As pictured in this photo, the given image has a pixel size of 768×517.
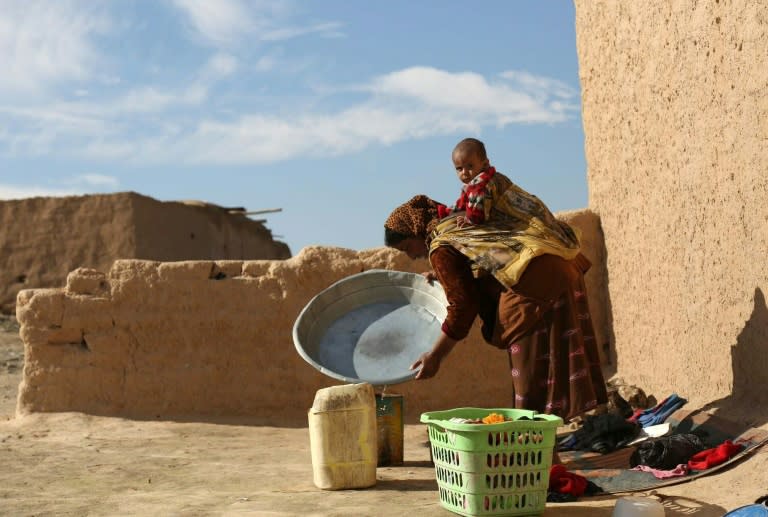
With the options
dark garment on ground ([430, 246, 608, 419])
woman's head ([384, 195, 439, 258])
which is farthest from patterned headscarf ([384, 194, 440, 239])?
dark garment on ground ([430, 246, 608, 419])

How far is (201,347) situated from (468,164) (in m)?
3.41

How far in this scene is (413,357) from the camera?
14.2 ft

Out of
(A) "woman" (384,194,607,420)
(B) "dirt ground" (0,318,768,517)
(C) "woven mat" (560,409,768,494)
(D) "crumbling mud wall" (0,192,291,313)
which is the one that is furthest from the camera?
(D) "crumbling mud wall" (0,192,291,313)

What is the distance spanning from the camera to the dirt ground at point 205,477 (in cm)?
347

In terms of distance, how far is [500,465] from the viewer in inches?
127

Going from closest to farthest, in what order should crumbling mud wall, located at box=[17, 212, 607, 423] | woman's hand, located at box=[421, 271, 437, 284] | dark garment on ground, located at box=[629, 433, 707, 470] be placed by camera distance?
1. dark garment on ground, located at box=[629, 433, 707, 470]
2. woman's hand, located at box=[421, 271, 437, 284]
3. crumbling mud wall, located at box=[17, 212, 607, 423]

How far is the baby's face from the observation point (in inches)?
150

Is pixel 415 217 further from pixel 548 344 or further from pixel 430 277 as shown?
pixel 548 344

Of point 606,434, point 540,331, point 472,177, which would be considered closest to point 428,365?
point 540,331

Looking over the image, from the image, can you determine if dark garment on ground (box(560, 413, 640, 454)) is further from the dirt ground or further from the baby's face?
the baby's face

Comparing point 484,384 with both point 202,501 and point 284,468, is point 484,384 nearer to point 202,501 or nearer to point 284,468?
point 284,468

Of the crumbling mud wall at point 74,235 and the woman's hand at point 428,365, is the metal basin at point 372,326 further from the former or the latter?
the crumbling mud wall at point 74,235

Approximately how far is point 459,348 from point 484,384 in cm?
32

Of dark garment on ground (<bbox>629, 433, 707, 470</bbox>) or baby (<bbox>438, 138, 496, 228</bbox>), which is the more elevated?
baby (<bbox>438, 138, 496, 228</bbox>)
